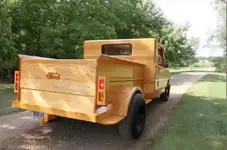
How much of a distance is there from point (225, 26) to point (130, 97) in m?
5.99

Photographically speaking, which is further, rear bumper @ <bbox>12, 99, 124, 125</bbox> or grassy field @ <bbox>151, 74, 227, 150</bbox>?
grassy field @ <bbox>151, 74, 227, 150</bbox>

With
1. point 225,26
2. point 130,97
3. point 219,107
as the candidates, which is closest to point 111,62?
point 130,97

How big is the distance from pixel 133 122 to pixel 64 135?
4.67 ft

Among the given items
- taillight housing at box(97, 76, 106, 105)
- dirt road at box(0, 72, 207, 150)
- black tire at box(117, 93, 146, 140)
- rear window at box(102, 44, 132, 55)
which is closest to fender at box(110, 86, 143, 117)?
black tire at box(117, 93, 146, 140)

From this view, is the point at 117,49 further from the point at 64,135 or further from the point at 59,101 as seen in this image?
the point at 59,101

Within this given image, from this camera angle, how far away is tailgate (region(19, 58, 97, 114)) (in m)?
3.71

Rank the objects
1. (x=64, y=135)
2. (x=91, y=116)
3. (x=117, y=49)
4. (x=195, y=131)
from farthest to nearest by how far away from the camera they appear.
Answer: (x=117, y=49)
(x=195, y=131)
(x=64, y=135)
(x=91, y=116)

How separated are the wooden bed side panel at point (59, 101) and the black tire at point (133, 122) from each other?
78 centimetres

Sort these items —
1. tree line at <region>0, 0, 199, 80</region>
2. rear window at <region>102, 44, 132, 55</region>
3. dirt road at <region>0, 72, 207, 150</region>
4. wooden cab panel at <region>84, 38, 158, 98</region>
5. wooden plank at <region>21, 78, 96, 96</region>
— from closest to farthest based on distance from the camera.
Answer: wooden plank at <region>21, 78, 96, 96</region>
dirt road at <region>0, 72, 207, 150</region>
wooden cab panel at <region>84, 38, 158, 98</region>
rear window at <region>102, 44, 132, 55</region>
tree line at <region>0, 0, 199, 80</region>

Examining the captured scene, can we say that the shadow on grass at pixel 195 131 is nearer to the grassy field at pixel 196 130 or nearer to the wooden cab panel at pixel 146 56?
the grassy field at pixel 196 130

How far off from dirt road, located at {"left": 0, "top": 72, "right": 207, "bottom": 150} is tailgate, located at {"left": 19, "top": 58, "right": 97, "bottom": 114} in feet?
2.23

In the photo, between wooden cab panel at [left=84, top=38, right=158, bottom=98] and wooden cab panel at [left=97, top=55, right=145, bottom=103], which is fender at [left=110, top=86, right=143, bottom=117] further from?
wooden cab panel at [left=84, top=38, right=158, bottom=98]

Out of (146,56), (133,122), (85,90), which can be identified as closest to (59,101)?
(85,90)

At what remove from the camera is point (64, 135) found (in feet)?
15.5
